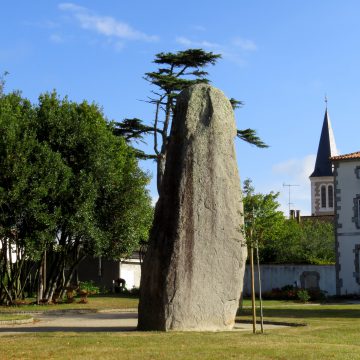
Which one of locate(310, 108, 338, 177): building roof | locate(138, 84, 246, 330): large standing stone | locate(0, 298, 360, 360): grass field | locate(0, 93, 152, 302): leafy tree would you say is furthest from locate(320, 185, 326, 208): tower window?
locate(0, 298, 360, 360): grass field

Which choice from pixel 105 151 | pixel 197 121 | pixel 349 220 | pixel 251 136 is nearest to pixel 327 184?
pixel 349 220

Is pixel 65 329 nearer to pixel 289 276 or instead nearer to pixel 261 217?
pixel 261 217

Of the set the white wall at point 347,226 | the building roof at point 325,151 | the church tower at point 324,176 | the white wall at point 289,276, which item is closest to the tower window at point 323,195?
the church tower at point 324,176

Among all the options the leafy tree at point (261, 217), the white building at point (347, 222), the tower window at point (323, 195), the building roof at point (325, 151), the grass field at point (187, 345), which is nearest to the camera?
the grass field at point (187, 345)

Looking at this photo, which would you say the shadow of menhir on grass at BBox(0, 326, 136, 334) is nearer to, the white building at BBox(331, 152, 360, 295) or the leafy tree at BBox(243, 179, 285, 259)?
the leafy tree at BBox(243, 179, 285, 259)

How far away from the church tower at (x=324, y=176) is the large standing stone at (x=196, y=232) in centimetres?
8010

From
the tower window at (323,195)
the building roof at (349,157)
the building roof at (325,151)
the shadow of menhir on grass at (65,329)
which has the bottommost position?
the shadow of menhir on grass at (65,329)

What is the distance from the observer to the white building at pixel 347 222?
39.9 m

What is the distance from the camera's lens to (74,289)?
34.5 meters

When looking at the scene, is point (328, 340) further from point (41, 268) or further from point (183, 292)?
point (41, 268)

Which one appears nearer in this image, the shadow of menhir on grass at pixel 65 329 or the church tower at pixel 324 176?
the shadow of menhir on grass at pixel 65 329

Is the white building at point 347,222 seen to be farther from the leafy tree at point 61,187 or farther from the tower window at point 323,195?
the tower window at point 323,195

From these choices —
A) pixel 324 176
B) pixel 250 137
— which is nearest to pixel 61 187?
pixel 250 137

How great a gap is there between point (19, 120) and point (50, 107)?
2.08 meters
